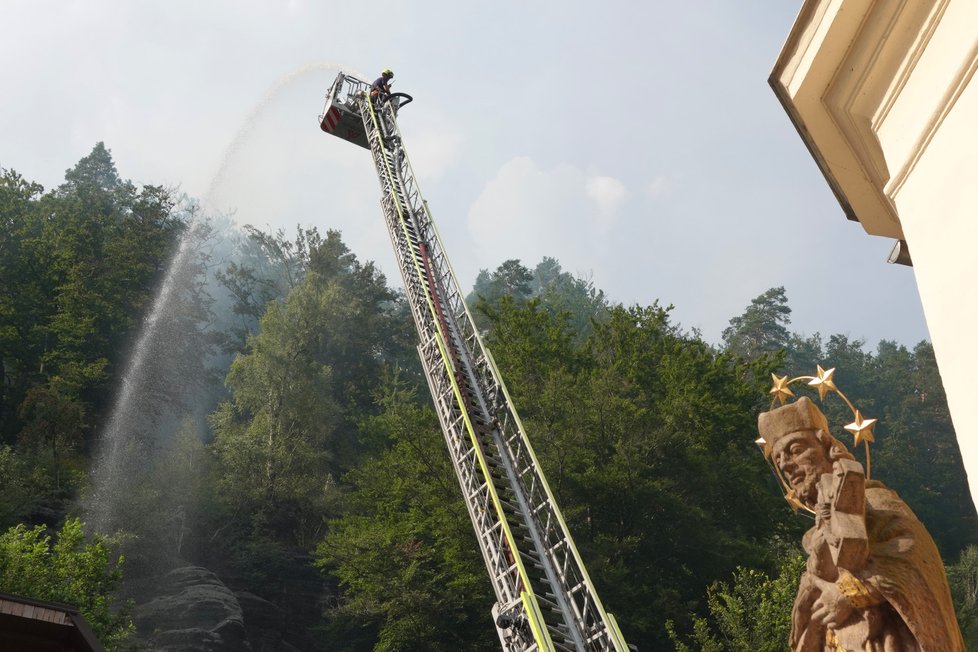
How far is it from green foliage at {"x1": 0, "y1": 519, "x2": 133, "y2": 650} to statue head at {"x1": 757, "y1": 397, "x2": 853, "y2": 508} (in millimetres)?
11740

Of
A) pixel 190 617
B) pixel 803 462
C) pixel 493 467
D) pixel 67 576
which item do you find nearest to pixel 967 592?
pixel 493 467

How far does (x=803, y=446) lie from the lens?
4.55m

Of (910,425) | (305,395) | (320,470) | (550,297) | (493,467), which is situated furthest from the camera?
(550,297)

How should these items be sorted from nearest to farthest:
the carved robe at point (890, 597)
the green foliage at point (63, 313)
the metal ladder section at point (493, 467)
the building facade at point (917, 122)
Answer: the building facade at point (917, 122) → the carved robe at point (890, 597) → the metal ladder section at point (493, 467) → the green foliage at point (63, 313)

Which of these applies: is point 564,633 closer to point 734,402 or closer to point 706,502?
point 706,502

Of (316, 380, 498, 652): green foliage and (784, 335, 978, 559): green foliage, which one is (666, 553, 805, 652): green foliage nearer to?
(316, 380, 498, 652): green foliage

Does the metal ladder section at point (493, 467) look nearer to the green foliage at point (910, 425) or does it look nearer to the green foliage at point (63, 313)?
the green foliage at point (63, 313)

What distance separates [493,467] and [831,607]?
8583 mm

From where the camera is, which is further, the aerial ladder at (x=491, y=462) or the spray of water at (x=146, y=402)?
the spray of water at (x=146, y=402)

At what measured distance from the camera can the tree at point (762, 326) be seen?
2095 inches

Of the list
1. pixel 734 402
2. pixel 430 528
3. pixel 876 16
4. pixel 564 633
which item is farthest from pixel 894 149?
pixel 734 402

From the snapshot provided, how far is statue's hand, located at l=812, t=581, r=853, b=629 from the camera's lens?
4.14 meters

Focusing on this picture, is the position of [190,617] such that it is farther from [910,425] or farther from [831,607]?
[910,425]

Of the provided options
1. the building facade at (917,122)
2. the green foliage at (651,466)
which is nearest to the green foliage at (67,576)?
the green foliage at (651,466)
